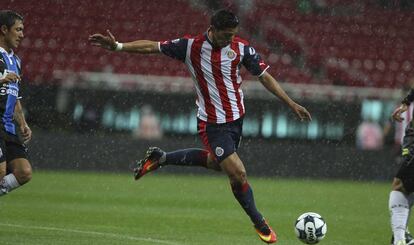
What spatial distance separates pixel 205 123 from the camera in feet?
28.6

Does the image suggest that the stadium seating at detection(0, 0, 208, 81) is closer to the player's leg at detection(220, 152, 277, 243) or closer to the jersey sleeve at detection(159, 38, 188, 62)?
the jersey sleeve at detection(159, 38, 188, 62)

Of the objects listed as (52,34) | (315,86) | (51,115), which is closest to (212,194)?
(51,115)

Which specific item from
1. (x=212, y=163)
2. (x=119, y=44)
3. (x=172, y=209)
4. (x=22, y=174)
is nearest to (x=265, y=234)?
(x=212, y=163)

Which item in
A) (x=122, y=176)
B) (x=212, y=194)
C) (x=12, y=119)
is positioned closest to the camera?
(x=12, y=119)

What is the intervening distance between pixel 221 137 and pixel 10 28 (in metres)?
2.17

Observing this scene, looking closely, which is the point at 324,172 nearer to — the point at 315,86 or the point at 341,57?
the point at 315,86

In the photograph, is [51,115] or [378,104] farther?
[378,104]

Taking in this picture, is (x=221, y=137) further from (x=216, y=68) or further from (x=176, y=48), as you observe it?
(x=176, y=48)

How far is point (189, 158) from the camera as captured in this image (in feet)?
30.4

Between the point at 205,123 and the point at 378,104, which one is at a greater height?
the point at 205,123

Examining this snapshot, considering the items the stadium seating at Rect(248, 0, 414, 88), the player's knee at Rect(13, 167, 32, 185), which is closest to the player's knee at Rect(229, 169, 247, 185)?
the player's knee at Rect(13, 167, 32, 185)

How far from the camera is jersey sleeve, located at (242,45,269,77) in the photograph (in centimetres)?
855

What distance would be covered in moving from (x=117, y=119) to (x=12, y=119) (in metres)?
10.6

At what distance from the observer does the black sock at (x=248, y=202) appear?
8219 mm
